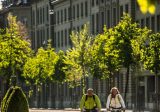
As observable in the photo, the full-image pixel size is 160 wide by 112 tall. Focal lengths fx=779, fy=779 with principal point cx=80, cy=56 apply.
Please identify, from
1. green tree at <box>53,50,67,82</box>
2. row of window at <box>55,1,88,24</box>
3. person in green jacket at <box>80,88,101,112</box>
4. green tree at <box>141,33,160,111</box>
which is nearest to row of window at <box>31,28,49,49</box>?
row of window at <box>55,1,88,24</box>

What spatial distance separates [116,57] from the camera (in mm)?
63750

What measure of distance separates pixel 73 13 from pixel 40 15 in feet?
58.2

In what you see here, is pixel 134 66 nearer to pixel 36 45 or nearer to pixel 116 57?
pixel 116 57

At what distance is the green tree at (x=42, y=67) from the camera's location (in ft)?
308

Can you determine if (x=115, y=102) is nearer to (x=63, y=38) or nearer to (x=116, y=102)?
(x=116, y=102)

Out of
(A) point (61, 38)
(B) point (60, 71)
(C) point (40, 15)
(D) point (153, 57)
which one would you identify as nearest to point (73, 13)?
(A) point (61, 38)

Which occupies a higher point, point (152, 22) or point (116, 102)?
point (152, 22)

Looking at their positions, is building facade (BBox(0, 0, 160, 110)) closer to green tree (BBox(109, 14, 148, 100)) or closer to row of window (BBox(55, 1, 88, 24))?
row of window (BBox(55, 1, 88, 24))

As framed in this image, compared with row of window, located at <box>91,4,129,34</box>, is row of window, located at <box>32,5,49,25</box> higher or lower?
higher

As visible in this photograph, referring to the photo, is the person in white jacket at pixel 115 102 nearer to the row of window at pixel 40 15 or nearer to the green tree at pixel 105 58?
the green tree at pixel 105 58

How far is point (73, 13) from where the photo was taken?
354 feet

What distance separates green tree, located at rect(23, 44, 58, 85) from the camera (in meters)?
93.9

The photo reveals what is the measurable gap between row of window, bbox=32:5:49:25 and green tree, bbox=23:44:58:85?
995 inches

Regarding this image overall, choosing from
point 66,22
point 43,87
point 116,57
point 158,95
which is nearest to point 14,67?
point 116,57
